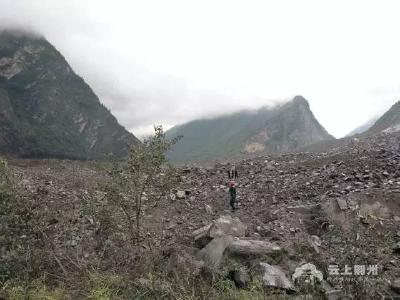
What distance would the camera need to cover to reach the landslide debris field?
10.0 meters

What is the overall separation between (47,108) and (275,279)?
148735mm

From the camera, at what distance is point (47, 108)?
487 feet

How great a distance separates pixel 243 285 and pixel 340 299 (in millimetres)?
2148

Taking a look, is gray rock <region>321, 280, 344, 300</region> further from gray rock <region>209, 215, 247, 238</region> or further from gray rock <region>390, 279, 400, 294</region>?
gray rock <region>209, 215, 247, 238</region>

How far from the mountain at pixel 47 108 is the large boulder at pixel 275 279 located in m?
114

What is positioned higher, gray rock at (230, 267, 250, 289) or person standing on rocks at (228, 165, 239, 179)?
person standing on rocks at (228, 165, 239, 179)

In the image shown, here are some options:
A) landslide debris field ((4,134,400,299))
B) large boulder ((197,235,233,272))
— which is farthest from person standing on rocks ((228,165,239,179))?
large boulder ((197,235,233,272))

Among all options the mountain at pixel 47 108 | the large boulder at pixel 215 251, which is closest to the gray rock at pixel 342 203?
the large boulder at pixel 215 251

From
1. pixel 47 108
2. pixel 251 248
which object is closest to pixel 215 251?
pixel 251 248

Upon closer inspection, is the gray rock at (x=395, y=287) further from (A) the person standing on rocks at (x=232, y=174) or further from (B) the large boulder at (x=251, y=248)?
(A) the person standing on rocks at (x=232, y=174)

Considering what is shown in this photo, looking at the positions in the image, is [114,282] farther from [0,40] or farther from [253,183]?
[0,40]

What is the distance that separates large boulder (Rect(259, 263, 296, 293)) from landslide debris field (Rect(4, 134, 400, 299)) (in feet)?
0.08

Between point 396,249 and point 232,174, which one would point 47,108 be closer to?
point 232,174

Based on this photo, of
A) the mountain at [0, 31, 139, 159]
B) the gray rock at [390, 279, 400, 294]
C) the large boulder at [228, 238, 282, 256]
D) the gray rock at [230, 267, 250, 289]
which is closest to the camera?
the gray rock at [390, 279, 400, 294]
